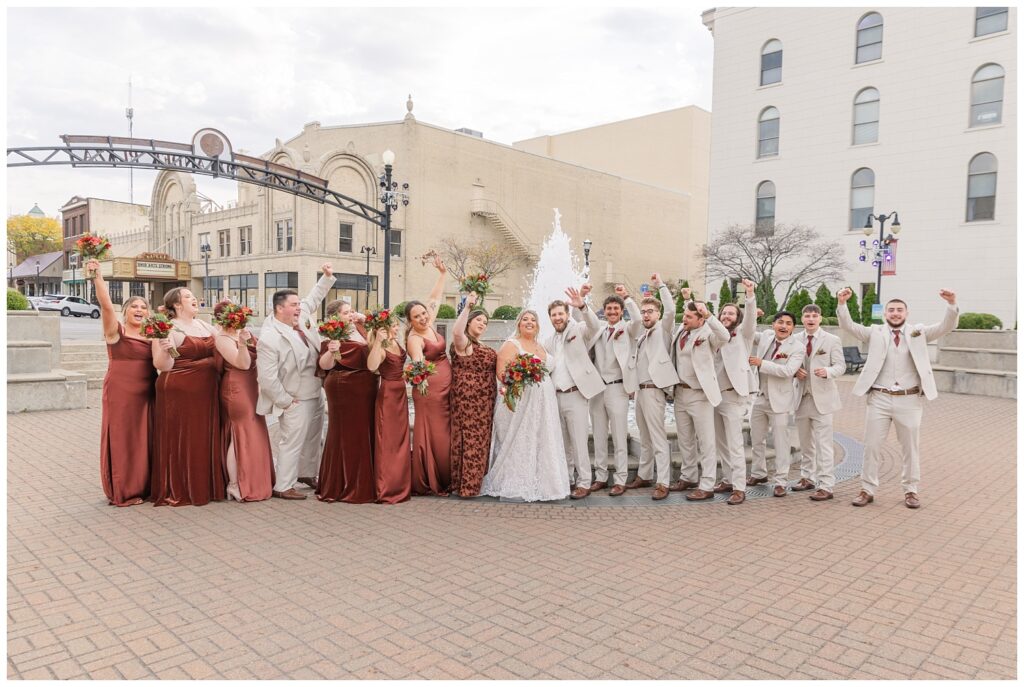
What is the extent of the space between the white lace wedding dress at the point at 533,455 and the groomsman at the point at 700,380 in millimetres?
1461

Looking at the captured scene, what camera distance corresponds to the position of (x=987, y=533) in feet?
21.2

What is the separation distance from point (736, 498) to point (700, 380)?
1331mm

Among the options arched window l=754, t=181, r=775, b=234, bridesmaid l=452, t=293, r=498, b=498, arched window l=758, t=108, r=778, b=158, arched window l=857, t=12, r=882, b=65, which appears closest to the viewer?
bridesmaid l=452, t=293, r=498, b=498

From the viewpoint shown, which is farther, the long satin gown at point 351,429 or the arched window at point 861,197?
the arched window at point 861,197

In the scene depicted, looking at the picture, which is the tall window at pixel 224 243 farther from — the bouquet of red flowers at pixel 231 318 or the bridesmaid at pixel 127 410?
the bouquet of red flowers at pixel 231 318

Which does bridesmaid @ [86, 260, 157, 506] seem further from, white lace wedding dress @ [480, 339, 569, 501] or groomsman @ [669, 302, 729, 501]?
groomsman @ [669, 302, 729, 501]

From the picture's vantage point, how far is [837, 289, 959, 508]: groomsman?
7.26 meters

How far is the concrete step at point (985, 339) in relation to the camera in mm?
18672

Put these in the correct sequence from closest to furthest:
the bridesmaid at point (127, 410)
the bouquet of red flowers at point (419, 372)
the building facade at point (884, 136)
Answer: the bridesmaid at point (127, 410), the bouquet of red flowers at point (419, 372), the building facade at point (884, 136)

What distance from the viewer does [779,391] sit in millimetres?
7840

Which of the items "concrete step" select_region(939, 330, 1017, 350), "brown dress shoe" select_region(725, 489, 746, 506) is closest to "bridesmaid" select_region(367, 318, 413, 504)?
"brown dress shoe" select_region(725, 489, 746, 506)

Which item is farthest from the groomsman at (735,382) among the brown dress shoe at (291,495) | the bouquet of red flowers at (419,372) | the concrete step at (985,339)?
the concrete step at (985,339)

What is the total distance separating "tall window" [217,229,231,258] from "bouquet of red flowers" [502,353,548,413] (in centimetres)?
4476

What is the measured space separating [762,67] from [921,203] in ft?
36.2
